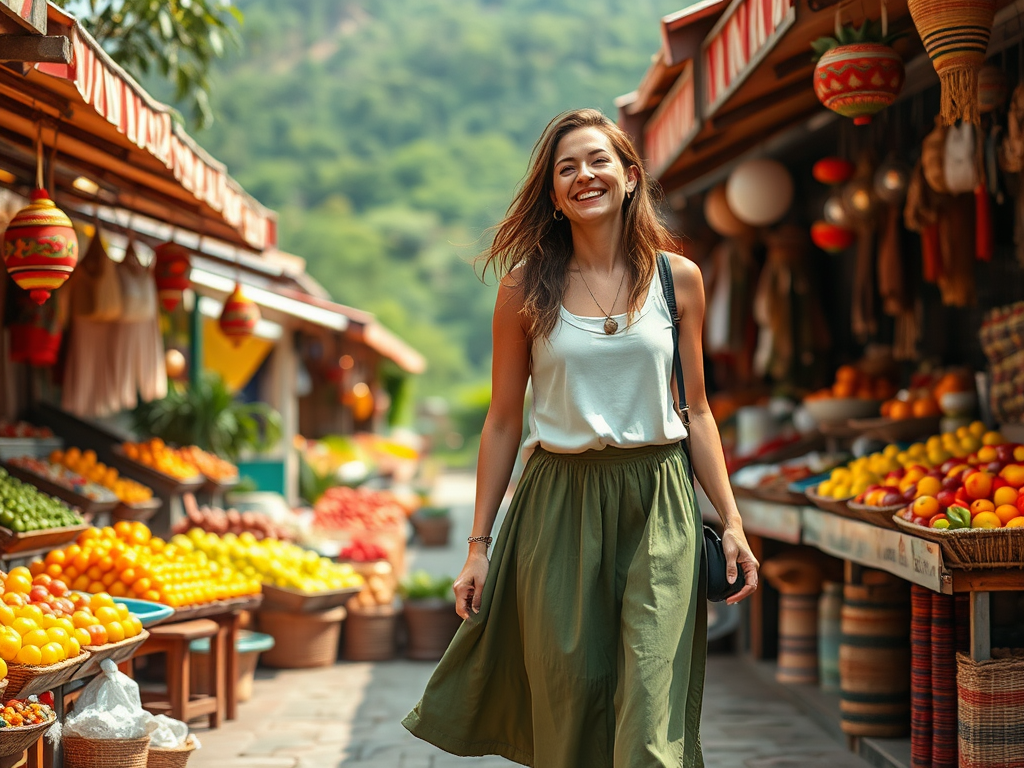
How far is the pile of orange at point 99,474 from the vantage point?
655cm

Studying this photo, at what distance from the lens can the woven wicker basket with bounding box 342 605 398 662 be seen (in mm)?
6957

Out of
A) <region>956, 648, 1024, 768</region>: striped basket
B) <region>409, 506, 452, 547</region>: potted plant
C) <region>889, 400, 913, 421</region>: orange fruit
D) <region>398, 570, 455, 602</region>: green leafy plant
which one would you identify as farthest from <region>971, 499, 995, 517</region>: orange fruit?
<region>409, 506, 452, 547</region>: potted plant

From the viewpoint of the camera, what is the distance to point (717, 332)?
8516 mm

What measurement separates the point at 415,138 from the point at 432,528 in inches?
2227

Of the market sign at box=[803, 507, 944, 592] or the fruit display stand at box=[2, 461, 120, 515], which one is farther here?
the fruit display stand at box=[2, 461, 120, 515]

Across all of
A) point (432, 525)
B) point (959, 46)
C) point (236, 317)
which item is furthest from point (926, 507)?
point (432, 525)

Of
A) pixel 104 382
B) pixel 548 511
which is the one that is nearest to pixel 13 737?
pixel 548 511

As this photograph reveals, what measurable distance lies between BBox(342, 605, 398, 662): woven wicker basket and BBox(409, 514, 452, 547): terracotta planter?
7.87 meters

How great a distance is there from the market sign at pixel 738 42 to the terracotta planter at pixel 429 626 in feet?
11.0

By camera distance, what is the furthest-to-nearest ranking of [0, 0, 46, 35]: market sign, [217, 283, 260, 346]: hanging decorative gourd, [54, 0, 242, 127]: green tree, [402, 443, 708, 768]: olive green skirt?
[217, 283, 260, 346]: hanging decorative gourd
[54, 0, 242, 127]: green tree
[0, 0, 46, 35]: market sign
[402, 443, 708, 768]: olive green skirt

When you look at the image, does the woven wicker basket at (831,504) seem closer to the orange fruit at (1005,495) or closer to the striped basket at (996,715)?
the orange fruit at (1005,495)

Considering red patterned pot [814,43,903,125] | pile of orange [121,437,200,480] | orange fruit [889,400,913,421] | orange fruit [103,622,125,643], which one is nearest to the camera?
orange fruit [103,622,125,643]

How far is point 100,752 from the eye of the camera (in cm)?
355

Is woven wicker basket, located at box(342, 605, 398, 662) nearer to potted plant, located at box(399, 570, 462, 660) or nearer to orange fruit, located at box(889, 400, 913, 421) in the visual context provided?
potted plant, located at box(399, 570, 462, 660)
